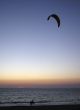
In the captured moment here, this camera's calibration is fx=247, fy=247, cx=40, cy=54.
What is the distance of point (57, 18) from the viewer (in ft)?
52.2
